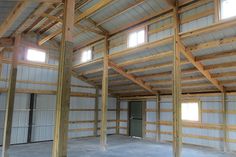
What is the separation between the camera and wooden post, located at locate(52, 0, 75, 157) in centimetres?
297

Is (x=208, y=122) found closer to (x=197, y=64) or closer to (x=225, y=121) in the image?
(x=225, y=121)

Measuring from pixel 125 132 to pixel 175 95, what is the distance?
7.88 meters

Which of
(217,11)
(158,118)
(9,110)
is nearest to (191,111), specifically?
(158,118)

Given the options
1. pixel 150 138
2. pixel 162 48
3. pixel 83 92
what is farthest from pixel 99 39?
pixel 150 138

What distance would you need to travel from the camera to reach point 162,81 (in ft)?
30.2

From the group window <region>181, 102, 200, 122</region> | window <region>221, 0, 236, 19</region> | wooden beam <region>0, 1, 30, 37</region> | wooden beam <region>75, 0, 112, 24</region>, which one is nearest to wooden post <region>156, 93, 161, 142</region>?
window <region>181, 102, 200, 122</region>

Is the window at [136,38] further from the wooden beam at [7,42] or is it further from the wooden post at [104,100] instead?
the wooden beam at [7,42]

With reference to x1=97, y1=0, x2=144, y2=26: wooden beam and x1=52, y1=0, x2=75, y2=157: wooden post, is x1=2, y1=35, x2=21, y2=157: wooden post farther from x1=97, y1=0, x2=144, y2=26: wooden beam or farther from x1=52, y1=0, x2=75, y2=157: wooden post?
x1=52, y1=0, x2=75, y2=157: wooden post

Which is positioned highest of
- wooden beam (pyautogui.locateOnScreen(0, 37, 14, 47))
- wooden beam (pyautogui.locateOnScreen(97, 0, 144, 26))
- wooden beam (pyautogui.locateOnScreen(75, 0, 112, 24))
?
wooden beam (pyautogui.locateOnScreen(97, 0, 144, 26))

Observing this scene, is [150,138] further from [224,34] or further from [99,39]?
[224,34]

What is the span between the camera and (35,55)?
410 inches

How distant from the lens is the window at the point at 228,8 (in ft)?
17.0

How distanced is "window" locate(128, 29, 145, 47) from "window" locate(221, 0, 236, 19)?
264cm

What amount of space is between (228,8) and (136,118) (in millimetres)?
8262
